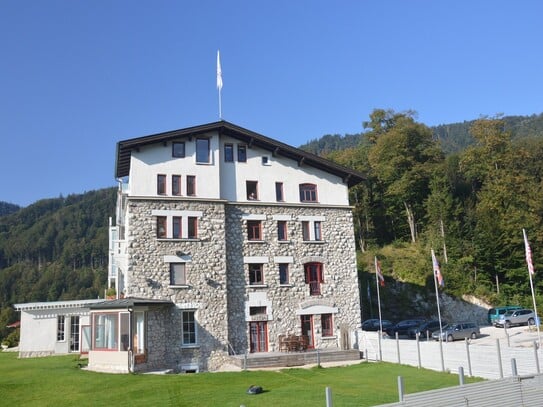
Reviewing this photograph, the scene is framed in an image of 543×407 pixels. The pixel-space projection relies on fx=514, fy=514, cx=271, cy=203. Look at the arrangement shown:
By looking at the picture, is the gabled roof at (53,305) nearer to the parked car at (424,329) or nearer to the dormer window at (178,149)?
the dormer window at (178,149)

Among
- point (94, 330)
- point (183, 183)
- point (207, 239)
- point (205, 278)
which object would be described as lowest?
point (94, 330)

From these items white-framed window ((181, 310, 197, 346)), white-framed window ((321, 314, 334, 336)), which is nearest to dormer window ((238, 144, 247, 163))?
white-framed window ((181, 310, 197, 346))

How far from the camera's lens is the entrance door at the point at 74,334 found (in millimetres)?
32375

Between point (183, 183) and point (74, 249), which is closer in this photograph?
point (183, 183)

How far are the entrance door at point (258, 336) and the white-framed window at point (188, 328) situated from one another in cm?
333

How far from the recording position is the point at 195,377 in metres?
21.1

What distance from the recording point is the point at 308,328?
30000 millimetres

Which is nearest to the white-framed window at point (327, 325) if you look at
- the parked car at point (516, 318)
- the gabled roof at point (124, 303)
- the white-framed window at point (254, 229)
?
the white-framed window at point (254, 229)

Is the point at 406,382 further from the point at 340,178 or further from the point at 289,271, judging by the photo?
the point at 340,178

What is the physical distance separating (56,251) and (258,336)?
427 ft

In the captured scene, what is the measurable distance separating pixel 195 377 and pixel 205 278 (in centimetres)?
766

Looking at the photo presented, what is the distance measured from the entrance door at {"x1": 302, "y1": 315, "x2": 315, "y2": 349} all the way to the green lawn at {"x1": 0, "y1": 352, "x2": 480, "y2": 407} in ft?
18.0

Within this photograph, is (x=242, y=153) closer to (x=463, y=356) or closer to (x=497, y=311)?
(x=463, y=356)

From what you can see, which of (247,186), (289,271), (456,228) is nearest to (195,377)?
(289,271)
